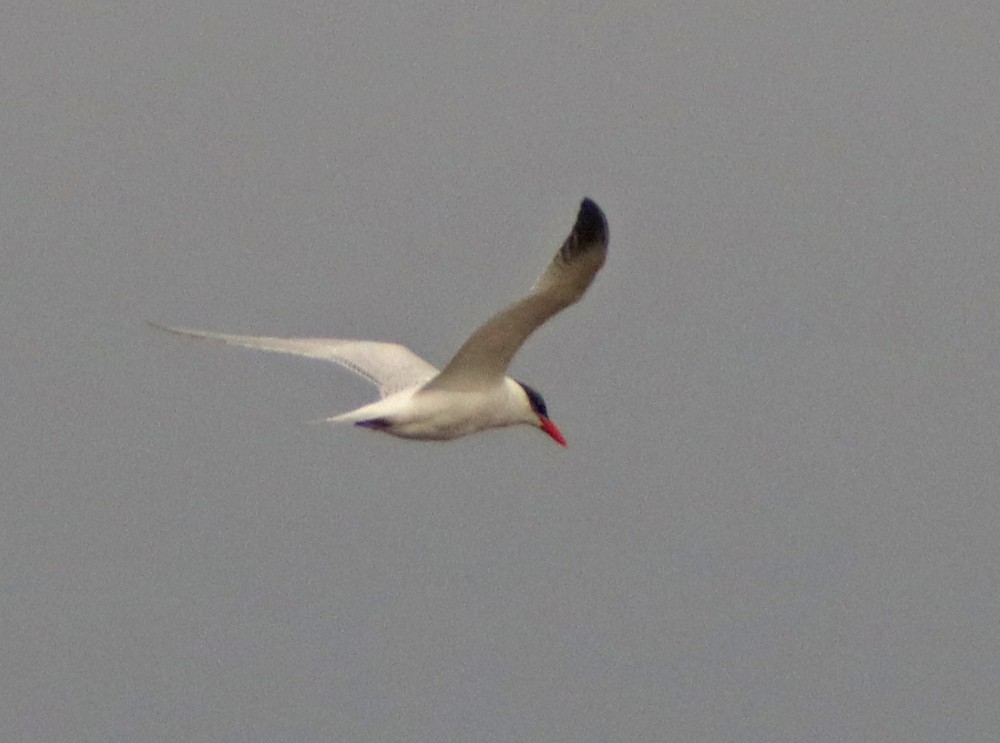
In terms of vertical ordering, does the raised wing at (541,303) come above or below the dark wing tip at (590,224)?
below

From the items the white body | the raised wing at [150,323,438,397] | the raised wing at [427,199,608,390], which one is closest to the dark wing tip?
the raised wing at [427,199,608,390]

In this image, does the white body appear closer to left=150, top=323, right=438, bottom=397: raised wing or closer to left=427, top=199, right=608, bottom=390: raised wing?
left=427, top=199, right=608, bottom=390: raised wing

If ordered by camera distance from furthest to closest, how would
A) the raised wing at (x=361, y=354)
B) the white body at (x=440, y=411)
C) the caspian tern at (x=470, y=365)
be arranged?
the raised wing at (x=361, y=354) → the white body at (x=440, y=411) → the caspian tern at (x=470, y=365)

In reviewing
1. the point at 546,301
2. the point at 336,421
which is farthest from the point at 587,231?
the point at 336,421

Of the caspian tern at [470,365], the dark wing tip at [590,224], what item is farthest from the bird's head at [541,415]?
the dark wing tip at [590,224]

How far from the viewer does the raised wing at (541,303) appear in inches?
757

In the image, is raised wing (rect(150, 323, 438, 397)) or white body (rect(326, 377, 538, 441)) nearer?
white body (rect(326, 377, 538, 441))

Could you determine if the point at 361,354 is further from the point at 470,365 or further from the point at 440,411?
the point at 470,365

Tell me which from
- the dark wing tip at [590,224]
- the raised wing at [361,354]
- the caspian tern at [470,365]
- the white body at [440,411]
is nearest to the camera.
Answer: the dark wing tip at [590,224]

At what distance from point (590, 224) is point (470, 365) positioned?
2.12 meters

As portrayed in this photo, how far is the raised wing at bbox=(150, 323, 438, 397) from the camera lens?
2303cm

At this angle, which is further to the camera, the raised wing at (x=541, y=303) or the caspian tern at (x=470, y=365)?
the caspian tern at (x=470, y=365)

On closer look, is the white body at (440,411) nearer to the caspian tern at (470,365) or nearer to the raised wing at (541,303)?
the caspian tern at (470,365)

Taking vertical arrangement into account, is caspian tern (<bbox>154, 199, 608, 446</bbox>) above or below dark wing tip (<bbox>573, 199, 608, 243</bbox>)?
below
